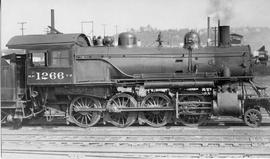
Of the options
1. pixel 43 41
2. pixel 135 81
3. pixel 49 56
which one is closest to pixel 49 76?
pixel 49 56

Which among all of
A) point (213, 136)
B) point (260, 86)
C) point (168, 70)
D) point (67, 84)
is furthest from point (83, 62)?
point (260, 86)

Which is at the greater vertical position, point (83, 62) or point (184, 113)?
point (83, 62)

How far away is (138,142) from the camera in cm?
1102

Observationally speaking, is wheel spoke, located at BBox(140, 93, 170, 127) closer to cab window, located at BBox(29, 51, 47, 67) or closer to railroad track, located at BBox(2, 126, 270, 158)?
railroad track, located at BBox(2, 126, 270, 158)

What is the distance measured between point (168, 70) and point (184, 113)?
179 centimetres

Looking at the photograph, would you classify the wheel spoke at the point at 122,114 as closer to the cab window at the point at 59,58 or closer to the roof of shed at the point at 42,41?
the cab window at the point at 59,58

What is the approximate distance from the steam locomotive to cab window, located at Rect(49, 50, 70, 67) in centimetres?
4

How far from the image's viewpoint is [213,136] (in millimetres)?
11383

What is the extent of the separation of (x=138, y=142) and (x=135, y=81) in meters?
2.87

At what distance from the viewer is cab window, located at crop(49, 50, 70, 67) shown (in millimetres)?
13133

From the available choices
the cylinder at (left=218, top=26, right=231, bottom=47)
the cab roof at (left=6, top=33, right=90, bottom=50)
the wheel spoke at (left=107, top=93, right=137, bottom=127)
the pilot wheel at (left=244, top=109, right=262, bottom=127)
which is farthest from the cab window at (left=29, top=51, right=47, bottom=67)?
the pilot wheel at (left=244, top=109, right=262, bottom=127)

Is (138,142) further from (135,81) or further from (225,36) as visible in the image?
(225,36)

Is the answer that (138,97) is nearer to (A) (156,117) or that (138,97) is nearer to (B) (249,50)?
(A) (156,117)

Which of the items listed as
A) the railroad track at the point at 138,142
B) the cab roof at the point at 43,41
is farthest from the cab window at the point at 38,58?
the railroad track at the point at 138,142
